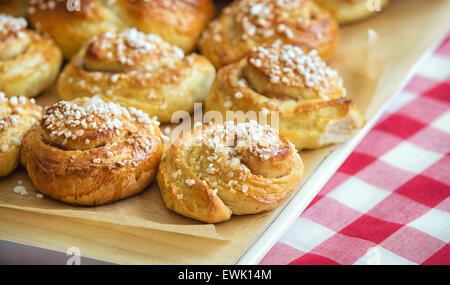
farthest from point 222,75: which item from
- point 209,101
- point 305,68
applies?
Result: point 305,68

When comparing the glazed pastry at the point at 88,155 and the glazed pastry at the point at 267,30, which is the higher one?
the glazed pastry at the point at 267,30

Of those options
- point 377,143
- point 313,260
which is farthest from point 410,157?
point 313,260

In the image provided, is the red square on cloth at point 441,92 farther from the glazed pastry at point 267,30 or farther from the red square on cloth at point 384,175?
the red square on cloth at point 384,175

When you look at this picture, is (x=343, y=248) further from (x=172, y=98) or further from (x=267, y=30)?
(x=267, y=30)

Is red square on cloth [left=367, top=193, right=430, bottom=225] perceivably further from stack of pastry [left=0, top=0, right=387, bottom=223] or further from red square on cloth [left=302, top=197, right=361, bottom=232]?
stack of pastry [left=0, top=0, right=387, bottom=223]

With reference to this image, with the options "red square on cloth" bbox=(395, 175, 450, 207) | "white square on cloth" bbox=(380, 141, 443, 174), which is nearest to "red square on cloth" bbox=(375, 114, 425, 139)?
"white square on cloth" bbox=(380, 141, 443, 174)

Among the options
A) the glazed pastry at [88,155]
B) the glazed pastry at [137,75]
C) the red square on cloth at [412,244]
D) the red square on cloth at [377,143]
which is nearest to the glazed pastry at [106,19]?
the glazed pastry at [137,75]

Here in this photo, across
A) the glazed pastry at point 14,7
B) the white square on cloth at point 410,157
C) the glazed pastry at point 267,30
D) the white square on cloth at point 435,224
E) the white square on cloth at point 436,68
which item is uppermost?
the glazed pastry at point 267,30
